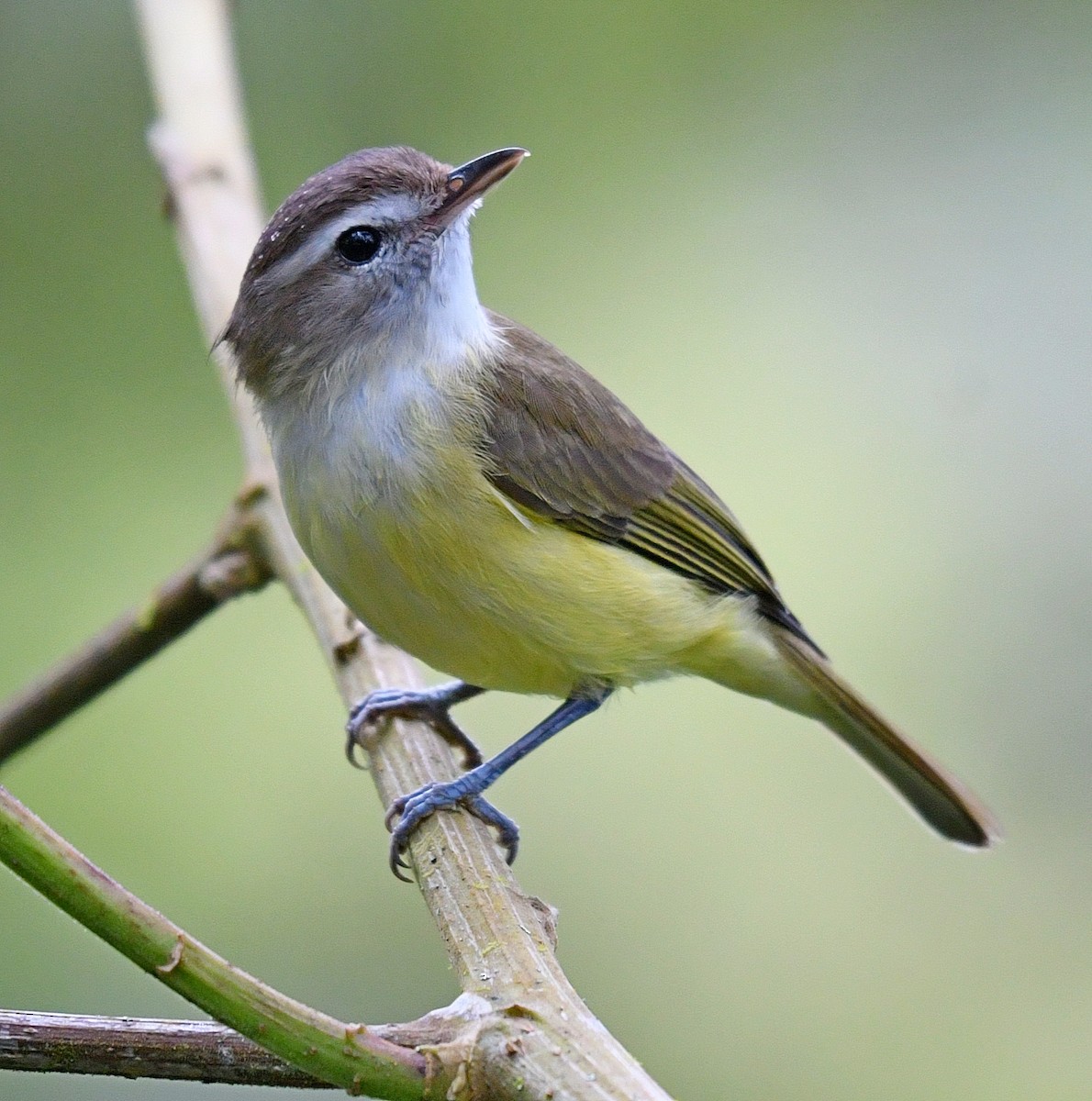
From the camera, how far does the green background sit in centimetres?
428

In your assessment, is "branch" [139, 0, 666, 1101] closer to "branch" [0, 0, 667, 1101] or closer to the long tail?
"branch" [0, 0, 667, 1101]

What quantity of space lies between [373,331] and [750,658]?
1.35 metres

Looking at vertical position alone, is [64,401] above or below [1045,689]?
above

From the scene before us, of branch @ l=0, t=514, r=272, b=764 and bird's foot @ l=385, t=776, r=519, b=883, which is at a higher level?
branch @ l=0, t=514, r=272, b=764

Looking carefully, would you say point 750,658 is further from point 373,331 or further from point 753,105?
point 753,105

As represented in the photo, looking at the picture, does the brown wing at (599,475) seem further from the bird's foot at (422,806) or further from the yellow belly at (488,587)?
the bird's foot at (422,806)

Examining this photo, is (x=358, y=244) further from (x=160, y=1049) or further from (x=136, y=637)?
(x=160, y=1049)

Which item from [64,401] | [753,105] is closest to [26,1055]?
[64,401]

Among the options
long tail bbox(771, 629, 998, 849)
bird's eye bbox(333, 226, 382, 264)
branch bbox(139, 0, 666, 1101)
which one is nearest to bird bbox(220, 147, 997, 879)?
bird's eye bbox(333, 226, 382, 264)

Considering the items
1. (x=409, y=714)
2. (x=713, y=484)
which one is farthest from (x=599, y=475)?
(x=713, y=484)

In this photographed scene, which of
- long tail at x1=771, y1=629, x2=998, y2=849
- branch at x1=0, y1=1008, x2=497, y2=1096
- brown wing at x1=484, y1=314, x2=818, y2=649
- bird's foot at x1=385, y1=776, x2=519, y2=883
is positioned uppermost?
brown wing at x1=484, y1=314, x2=818, y2=649

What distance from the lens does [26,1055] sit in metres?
1.64

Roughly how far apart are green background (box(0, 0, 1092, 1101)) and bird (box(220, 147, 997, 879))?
128 centimetres

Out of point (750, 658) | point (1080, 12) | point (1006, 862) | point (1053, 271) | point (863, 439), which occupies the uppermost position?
point (1080, 12)
